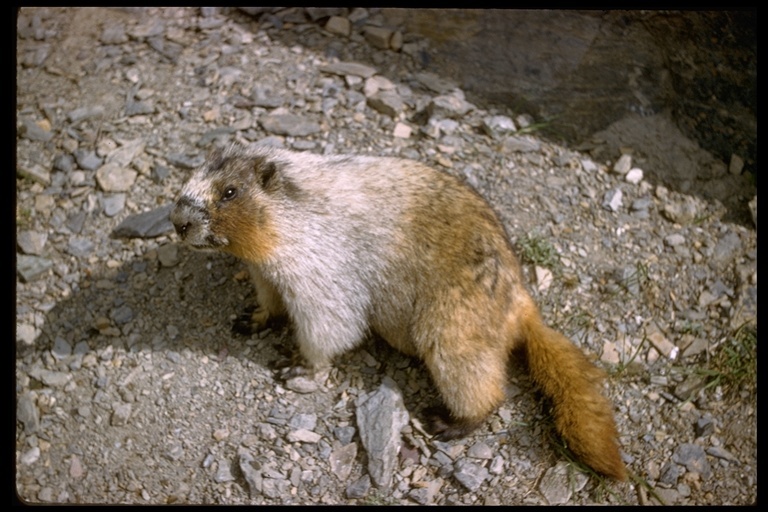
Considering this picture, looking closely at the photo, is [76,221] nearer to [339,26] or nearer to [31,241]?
[31,241]

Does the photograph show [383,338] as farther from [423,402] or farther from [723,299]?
[723,299]

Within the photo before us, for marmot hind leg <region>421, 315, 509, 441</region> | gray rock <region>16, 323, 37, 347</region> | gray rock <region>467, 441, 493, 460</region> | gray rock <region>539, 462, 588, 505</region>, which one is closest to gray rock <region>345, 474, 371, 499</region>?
marmot hind leg <region>421, 315, 509, 441</region>

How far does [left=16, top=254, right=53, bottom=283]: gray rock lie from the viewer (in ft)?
17.0

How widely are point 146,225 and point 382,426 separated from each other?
232cm

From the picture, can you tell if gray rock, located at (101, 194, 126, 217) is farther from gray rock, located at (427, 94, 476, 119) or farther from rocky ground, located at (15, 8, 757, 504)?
gray rock, located at (427, 94, 476, 119)

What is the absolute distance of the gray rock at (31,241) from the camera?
5.29 meters

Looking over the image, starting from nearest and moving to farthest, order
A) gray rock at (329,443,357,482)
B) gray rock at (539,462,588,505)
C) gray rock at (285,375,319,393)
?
1. gray rock at (539,462,588,505)
2. gray rock at (329,443,357,482)
3. gray rock at (285,375,319,393)

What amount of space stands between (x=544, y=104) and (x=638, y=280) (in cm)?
173

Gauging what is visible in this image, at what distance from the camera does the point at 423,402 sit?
15.4 ft

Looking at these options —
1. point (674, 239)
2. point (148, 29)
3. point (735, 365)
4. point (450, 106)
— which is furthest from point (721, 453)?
point (148, 29)

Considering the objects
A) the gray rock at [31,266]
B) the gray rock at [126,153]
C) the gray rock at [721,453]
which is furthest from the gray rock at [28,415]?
the gray rock at [721,453]

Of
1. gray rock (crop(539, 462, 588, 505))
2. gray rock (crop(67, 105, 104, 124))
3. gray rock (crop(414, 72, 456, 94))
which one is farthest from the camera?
gray rock (crop(414, 72, 456, 94))

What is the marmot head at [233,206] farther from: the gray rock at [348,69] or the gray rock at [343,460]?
the gray rock at [348,69]

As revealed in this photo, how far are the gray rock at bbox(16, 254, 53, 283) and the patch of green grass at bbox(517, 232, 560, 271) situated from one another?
135 inches
